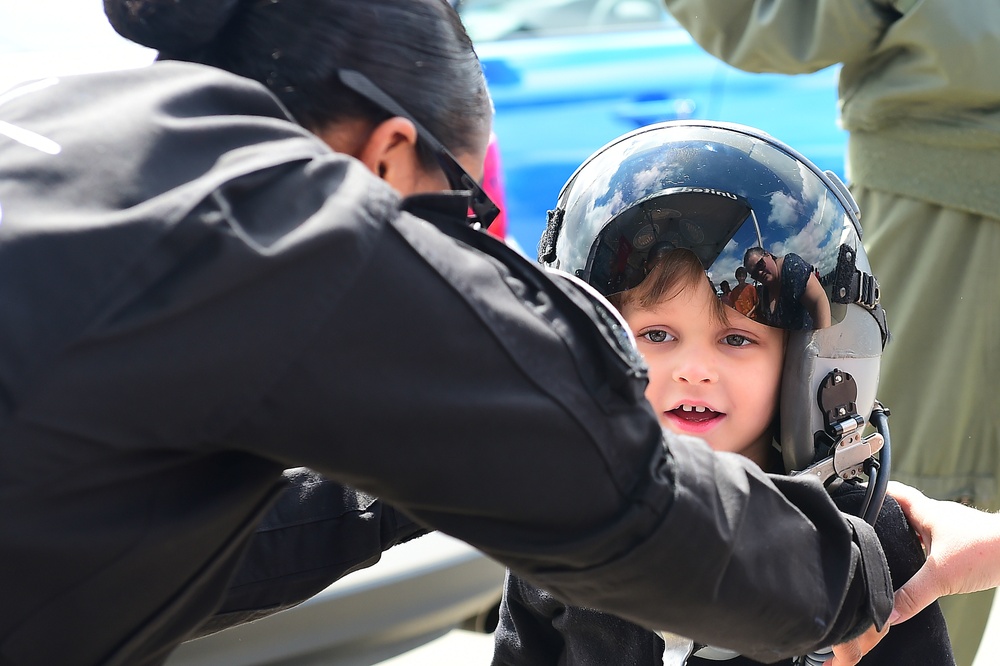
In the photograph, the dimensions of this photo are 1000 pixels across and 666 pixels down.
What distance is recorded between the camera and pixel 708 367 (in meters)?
1.83

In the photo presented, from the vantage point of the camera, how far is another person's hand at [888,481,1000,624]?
159 centimetres

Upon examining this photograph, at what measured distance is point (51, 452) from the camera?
1.03m

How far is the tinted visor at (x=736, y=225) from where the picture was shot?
5.98 feet

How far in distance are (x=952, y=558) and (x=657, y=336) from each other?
0.57m

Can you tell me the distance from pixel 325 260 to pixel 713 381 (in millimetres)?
963

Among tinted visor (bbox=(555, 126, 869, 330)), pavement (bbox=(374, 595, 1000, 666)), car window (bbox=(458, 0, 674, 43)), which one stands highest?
tinted visor (bbox=(555, 126, 869, 330))

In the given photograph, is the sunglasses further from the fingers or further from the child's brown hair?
the fingers

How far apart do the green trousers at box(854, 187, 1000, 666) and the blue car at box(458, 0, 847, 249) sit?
1.36 meters

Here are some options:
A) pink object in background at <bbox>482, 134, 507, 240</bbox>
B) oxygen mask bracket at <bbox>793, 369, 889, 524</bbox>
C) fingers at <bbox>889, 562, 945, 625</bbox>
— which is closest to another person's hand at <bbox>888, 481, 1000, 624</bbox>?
fingers at <bbox>889, 562, 945, 625</bbox>

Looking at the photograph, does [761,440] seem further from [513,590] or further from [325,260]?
[325,260]

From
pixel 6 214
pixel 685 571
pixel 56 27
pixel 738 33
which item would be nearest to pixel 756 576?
pixel 685 571

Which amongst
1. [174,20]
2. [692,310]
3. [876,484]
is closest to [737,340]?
[692,310]

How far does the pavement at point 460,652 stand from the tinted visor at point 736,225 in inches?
63.6

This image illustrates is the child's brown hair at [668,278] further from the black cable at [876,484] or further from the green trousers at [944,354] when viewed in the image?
the green trousers at [944,354]
